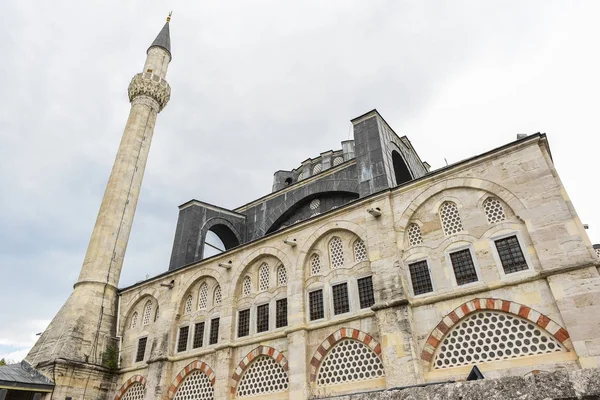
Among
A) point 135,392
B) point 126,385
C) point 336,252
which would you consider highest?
point 336,252

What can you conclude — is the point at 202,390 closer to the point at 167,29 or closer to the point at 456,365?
the point at 456,365

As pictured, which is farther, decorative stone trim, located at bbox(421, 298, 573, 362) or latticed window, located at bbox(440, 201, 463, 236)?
latticed window, located at bbox(440, 201, 463, 236)

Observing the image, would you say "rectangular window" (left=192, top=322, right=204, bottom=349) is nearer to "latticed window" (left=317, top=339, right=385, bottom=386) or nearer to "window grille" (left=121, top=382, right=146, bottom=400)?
"window grille" (left=121, top=382, right=146, bottom=400)

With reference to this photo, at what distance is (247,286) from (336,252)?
3.70 metres

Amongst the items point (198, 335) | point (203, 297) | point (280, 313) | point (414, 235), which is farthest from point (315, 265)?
point (198, 335)

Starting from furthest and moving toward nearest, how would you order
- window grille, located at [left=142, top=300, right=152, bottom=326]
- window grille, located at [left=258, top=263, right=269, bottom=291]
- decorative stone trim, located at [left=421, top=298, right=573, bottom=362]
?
1. window grille, located at [left=142, top=300, right=152, bottom=326]
2. window grille, located at [left=258, top=263, right=269, bottom=291]
3. decorative stone trim, located at [left=421, top=298, right=573, bottom=362]

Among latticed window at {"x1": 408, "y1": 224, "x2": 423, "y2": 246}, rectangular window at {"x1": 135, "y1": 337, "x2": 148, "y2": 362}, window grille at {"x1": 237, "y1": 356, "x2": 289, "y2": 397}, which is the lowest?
window grille at {"x1": 237, "y1": 356, "x2": 289, "y2": 397}

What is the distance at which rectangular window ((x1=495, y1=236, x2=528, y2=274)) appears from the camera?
844cm

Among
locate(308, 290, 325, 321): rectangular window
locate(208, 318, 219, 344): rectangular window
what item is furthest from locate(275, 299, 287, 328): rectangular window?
locate(208, 318, 219, 344): rectangular window

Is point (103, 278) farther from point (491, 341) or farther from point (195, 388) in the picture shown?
point (491, 341)

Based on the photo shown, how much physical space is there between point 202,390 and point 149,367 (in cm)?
253

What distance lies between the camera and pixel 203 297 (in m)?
14.2

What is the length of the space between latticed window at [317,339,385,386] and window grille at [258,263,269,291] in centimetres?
353

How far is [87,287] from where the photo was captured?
52.2ft
